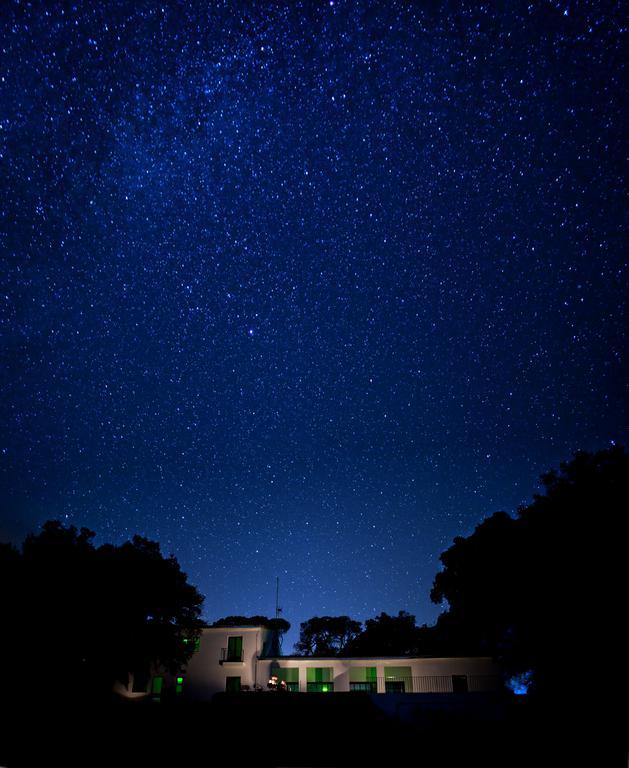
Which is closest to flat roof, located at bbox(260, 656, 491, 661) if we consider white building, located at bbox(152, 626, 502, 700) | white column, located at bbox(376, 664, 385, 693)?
white building, located at bbox(152, 626, 502, 700)

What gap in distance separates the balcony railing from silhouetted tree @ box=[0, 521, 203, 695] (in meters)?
2.75

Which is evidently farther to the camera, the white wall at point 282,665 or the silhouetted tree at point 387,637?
the silhouetted tree at point 387,637

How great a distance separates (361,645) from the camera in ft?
186

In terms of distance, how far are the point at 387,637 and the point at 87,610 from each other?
40.4 meters

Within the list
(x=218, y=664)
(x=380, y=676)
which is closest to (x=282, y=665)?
(x=218, y=664)

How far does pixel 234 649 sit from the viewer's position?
31.1 meters

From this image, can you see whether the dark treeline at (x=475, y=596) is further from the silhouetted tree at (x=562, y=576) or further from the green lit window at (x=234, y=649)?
the green lit window at (x=234, y=649)

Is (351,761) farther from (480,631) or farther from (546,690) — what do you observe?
(480,631)

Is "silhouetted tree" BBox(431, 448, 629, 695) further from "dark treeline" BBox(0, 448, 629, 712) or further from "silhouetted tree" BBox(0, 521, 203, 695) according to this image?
"silhouetted tree" BBox(0, 521, 203, 695)

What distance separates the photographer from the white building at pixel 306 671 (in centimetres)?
2817

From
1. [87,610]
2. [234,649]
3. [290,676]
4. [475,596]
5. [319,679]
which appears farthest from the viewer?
[234,649]

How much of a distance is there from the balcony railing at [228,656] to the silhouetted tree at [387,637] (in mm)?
27410

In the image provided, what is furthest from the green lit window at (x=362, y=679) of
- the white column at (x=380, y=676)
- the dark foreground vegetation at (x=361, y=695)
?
the dark foreground vegetation at (x=361, y=695)

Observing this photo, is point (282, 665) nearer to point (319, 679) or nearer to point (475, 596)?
point (319, 679)
